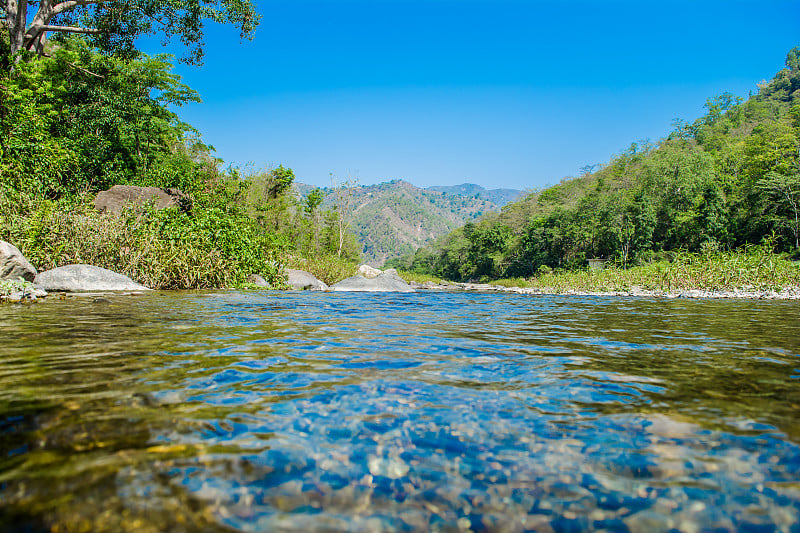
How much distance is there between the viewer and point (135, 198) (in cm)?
1608

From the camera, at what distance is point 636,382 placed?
322cm

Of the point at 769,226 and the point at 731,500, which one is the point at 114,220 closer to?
the point at 731,500

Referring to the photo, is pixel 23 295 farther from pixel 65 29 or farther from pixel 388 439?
pixel 65 29

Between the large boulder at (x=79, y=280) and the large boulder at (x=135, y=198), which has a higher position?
the large boulder at (x=135, y=198)

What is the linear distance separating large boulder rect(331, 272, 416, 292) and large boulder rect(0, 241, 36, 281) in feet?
37.6

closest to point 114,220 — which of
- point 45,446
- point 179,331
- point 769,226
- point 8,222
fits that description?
point 8,222

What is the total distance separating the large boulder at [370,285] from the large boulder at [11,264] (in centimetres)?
1145

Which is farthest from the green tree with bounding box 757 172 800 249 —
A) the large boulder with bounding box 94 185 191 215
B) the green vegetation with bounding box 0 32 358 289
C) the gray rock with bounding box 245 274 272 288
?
the large boulder with bounding box 94 185 191 215

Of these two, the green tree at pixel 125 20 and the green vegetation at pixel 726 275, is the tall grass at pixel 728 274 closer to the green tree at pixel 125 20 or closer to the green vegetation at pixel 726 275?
the green vegetation at pixel 726 275

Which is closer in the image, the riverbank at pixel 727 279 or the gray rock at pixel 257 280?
the gray rock at pixel 257 280

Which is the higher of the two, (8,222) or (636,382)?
(8,222)

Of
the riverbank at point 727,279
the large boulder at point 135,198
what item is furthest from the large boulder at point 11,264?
the riverbank at point 727,279

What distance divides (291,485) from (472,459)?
829mm

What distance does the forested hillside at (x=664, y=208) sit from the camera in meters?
35.6
